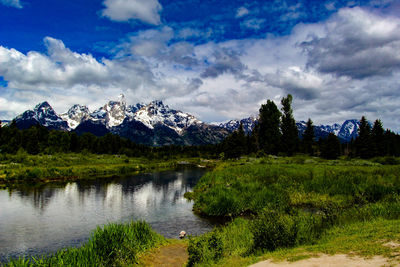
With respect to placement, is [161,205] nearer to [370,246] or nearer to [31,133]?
[370,246]

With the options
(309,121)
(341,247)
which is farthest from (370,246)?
(309,121)

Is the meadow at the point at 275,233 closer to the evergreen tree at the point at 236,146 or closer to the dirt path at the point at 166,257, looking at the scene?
the dirt path at the point at 166,257

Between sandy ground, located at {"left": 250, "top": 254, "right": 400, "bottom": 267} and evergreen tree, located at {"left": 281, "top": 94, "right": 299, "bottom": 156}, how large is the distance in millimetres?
85523

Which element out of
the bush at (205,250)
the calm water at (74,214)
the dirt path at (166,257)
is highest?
the bush at (205,250)

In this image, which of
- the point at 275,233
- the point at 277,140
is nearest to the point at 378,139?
the point at 277,140

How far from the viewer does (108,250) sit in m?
15.4

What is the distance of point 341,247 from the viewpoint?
A: 12.0 metres

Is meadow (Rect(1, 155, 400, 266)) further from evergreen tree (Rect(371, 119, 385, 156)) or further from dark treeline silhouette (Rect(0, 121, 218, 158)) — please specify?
dark treeline silhouette (Rect(0, 121, 218, 158))

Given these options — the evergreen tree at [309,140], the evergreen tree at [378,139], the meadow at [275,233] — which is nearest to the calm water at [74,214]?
the meadow at [275,233]


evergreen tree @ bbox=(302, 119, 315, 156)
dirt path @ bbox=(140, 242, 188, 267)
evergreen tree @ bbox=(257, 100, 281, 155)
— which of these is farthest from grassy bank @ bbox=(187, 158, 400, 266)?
evergreen tree @ bbox=(302, 119, 315, 156)

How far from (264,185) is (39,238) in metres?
25.4

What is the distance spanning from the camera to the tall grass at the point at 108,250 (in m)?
13.1

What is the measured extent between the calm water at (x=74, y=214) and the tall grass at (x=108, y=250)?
591 cm

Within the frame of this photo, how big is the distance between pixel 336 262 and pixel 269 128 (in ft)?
302
